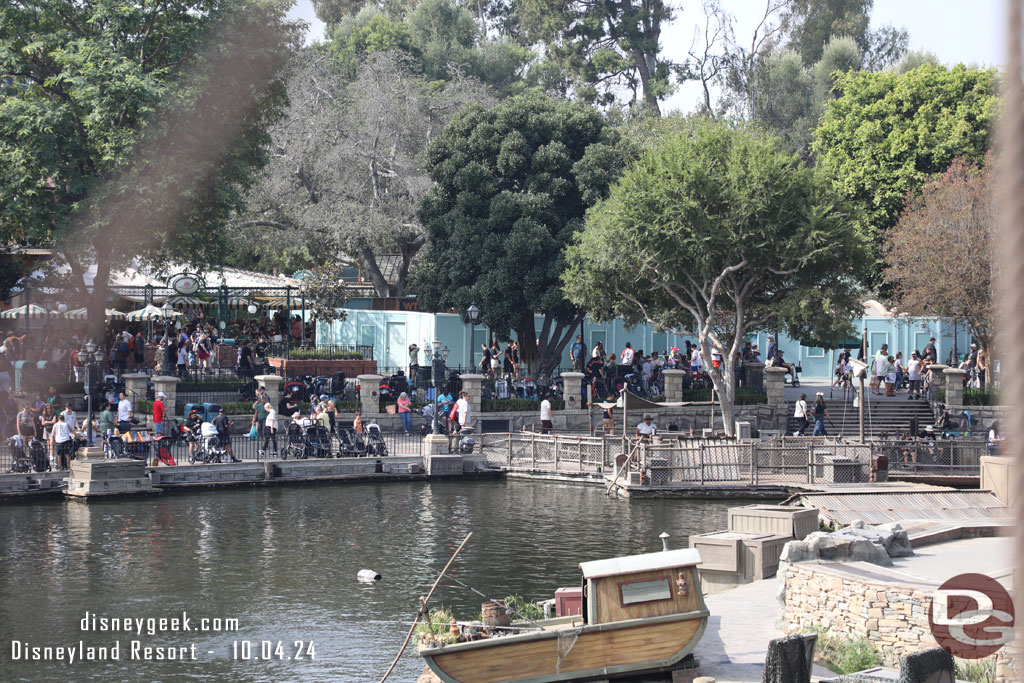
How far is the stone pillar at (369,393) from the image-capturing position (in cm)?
3800

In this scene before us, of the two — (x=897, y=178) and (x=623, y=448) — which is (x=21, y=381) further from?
(x=897, y=178)

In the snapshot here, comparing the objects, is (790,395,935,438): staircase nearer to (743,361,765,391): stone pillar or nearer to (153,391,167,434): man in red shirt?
(743,361,765,391): stone pillar

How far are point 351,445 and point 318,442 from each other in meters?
0.97

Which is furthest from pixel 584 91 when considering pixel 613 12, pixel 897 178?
pixel 897 178

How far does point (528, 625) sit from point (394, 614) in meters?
4.56

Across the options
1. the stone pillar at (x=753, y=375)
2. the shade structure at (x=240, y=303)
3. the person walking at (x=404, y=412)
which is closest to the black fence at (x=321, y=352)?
the shade structure at (x=240, y=303)

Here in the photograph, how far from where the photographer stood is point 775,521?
2169 centimetres

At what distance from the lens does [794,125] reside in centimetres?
8000

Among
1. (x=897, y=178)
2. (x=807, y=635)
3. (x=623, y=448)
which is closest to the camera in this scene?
(x=807, y=635)

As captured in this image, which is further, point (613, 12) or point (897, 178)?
point (613, 12)

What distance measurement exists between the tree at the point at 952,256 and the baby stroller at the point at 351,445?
22506 millimetres

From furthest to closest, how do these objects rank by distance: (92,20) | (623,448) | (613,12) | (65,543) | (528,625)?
(613,12) → (92,20) → (623,448) → (65,543) → (528,625)

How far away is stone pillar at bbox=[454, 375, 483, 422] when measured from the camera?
3888 cm

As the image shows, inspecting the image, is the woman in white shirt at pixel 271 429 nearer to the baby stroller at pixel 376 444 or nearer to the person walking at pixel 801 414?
the baby stroller at pixel 376 444
